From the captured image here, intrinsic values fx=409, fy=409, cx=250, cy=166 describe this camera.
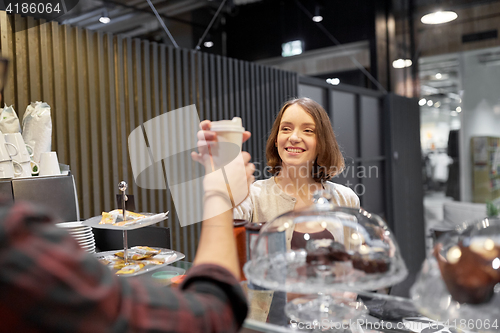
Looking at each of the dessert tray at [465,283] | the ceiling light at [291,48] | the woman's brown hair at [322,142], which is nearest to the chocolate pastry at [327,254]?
the dessert tray at [465,283]

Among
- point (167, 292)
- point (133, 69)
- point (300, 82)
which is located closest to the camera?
point (167, 292)

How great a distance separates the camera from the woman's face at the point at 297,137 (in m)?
1.89

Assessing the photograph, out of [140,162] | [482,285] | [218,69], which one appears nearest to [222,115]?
[218,69]

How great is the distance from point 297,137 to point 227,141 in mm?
1095

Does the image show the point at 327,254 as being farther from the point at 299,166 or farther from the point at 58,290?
the point at 299,166

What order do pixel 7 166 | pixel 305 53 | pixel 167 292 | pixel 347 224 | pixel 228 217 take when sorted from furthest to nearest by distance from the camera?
pixel 305 53
pixel 7 166
pixel 347 224
pixel 228 217
pixel 167 292

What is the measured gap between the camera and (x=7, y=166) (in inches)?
59.3

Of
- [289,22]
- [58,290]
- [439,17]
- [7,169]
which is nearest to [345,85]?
[289,22]

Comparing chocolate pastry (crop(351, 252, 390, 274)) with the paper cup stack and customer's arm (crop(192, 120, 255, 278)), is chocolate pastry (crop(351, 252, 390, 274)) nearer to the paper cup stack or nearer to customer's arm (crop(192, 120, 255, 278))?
customer's arm (crop(192, 120, 255, 278))

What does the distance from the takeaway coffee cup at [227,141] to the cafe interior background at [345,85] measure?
6.46 ft

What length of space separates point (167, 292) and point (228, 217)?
0.66ft

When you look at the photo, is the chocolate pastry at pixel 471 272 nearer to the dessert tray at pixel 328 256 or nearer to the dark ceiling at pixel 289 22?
the dessert tray at pixel 328 256

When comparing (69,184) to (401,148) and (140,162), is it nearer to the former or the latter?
(140,162)

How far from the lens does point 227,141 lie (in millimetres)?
836
